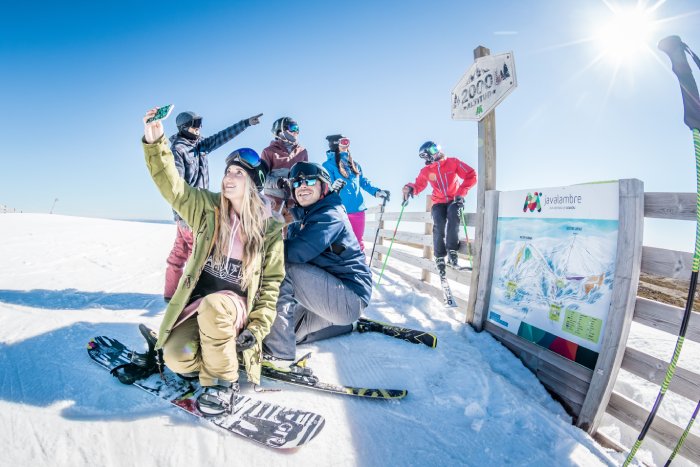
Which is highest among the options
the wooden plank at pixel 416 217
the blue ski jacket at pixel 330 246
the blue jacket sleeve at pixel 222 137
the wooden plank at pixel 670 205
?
the blue jacket sleeve at pixel 222 137

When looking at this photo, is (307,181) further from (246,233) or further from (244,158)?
(246,233)

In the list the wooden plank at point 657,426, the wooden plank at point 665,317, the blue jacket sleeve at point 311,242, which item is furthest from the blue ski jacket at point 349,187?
the wooden plank at point 657,426

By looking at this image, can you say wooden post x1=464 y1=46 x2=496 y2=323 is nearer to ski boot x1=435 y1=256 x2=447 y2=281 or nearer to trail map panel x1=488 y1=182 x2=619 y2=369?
trail map panel x1=488 y1=182 x2=619 y2=369

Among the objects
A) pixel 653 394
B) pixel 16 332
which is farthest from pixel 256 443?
pixel 653 394

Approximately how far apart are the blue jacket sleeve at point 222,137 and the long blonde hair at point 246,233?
1846 millimetres

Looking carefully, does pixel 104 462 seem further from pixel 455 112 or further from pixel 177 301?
pixel 455 112

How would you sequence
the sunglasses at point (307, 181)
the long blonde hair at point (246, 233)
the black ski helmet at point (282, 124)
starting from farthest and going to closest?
1. the black ski helmet at point (282, 124)
2. the sunglasses at point (307, 181)
3. the long blonde hair at point (246, 233)

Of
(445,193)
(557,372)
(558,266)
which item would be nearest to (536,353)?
(557,372)

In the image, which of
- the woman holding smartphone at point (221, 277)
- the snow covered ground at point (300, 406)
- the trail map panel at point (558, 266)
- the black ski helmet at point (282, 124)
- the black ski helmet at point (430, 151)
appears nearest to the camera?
the snow covered ground at point (300, 406)

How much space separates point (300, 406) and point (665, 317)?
277 cm

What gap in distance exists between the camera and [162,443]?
1612mm

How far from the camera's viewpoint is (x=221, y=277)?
223 cm

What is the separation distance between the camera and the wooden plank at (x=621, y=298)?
237 centimetres

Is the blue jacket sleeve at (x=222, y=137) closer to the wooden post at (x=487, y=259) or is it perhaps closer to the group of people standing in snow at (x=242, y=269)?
the group of people standing in snow at (x=242, y=269)
